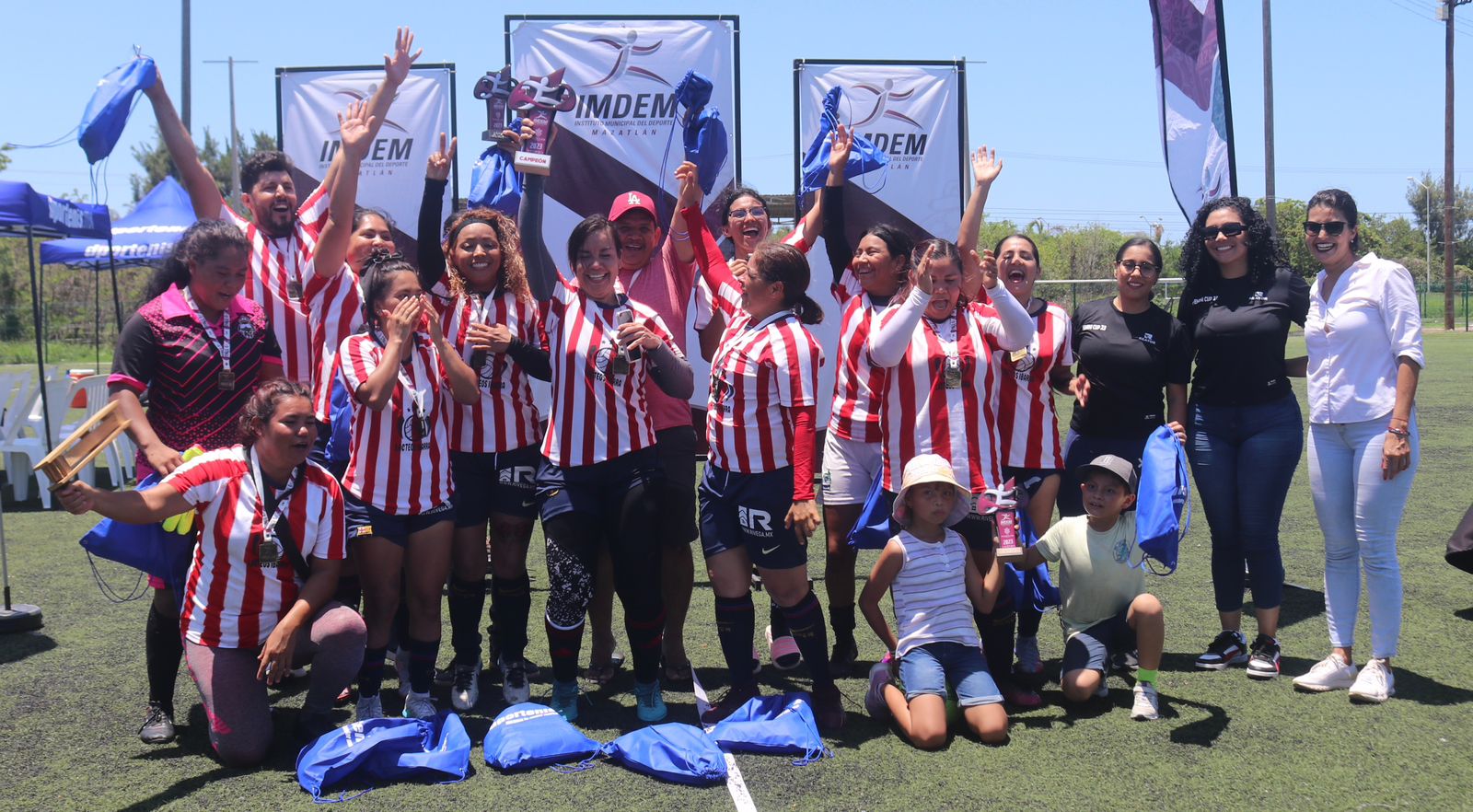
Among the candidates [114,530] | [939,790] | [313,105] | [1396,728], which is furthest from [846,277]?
[313,105]

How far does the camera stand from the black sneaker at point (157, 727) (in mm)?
4242

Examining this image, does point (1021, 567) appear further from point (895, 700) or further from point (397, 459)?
point (397, 459)

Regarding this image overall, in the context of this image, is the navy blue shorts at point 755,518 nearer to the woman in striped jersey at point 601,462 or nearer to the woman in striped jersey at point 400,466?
the woman in striped jersey at point 601,462

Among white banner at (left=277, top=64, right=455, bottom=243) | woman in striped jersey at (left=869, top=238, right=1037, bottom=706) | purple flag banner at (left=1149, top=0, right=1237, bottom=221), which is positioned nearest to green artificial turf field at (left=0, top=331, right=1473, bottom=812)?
woman in striped jersey at (left=869, top=238, right=1037, bottom=706)

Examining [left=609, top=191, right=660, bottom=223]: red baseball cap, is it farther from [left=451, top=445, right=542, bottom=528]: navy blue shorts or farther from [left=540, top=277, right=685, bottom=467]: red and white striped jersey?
[left=451, top=445, right=542, bottom=528]: navy blue shorts

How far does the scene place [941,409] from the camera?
4504 mm

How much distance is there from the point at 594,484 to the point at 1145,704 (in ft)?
7.45

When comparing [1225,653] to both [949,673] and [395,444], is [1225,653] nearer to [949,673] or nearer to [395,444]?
[949,673]

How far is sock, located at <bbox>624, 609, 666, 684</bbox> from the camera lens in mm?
4391

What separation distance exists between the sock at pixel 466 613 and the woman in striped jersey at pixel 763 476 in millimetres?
953

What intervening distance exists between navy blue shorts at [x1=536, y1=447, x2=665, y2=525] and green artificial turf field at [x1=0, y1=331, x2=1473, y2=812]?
0.86 metres

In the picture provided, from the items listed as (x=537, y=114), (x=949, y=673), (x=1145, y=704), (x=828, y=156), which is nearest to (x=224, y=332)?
(x=537, y=114)

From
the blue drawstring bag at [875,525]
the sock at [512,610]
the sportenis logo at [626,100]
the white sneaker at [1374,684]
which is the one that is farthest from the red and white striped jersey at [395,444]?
the sportenis logo at [626,100]

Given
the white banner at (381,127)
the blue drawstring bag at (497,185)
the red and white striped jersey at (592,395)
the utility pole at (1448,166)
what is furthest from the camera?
the utility pole at (1448,166)
